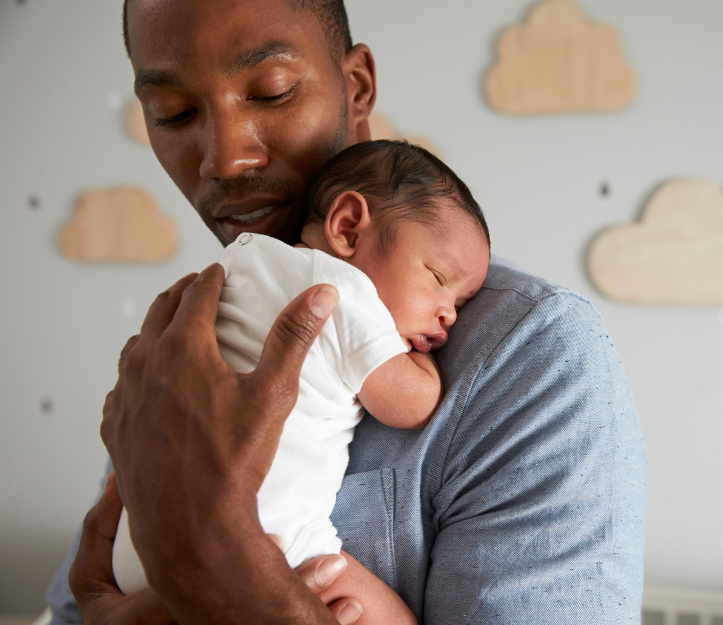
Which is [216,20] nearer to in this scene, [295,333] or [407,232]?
[407,232]

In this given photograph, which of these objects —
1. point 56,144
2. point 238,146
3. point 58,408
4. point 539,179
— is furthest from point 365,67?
point 58,408

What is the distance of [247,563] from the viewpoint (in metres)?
0.55

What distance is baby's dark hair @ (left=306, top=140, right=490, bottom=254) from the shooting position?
0.82 meters

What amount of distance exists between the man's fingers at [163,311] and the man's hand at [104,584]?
0.30 m

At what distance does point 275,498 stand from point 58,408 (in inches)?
84.3

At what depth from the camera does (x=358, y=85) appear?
42.7 inches

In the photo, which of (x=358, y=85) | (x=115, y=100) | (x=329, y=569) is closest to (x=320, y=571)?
(x=329, y=569)

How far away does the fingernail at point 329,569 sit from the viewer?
0.65 metres

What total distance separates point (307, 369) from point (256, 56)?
51cm

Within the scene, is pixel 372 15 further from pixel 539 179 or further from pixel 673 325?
pixel 673 325

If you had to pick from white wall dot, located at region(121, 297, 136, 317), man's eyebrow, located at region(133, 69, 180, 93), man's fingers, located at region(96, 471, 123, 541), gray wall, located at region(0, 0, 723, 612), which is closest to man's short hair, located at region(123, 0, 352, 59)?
man's eyebrow, located at region(133, 69, 180, 93)

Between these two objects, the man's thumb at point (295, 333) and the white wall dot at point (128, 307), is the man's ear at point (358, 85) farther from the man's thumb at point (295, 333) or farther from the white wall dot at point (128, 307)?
the white wall dot at point (128, 307)

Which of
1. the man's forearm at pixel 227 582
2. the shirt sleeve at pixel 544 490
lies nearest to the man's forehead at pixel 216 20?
the shirt sleeve at pixel 544 490

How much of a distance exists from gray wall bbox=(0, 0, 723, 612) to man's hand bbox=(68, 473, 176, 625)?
1.56 metres
